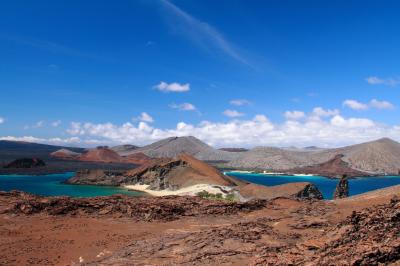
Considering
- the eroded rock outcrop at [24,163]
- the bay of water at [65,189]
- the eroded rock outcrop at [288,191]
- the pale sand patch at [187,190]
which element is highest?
the eroded rock outcrop at [24,163]

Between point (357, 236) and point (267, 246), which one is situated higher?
point (357, 236)

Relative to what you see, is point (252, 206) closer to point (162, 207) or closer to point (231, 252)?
point (162, 207)

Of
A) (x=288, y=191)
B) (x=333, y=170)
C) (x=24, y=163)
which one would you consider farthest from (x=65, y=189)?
(x=333, y=170)

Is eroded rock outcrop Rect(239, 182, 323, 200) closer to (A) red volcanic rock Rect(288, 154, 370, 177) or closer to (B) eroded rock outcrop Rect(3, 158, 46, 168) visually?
(B) eroded rock outcrop Rect(3, 158, 46, 168)

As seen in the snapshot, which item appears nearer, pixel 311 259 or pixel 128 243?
pixel 311 259

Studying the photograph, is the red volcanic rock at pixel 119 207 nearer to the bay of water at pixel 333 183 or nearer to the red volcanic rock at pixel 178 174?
the red volcanic rock at pixel 178 174

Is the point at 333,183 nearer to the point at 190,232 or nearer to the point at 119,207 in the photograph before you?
the point at 119,207

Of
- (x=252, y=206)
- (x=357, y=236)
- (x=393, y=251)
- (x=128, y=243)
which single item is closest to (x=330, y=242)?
(x=357, y=236)

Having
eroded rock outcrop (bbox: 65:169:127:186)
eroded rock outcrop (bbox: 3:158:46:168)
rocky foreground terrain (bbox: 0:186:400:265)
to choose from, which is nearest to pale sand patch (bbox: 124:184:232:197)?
eroded rock outcrop (bbox: 65:169:127:186)

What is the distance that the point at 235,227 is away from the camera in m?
19.7

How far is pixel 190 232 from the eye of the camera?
21406 mm

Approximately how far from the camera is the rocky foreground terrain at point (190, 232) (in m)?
11.8

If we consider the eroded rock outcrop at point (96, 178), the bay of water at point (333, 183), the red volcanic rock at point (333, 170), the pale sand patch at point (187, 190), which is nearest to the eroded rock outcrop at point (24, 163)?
the eroded rock outcrop at point (96, 178)

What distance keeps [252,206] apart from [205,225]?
7170mm
